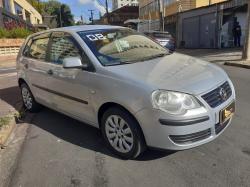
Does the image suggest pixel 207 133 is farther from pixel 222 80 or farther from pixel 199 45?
pixel 199 45

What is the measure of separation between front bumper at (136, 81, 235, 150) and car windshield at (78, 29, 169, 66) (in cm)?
108

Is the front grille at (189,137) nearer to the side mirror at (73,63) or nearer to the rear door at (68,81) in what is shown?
the rear door at (68,81)

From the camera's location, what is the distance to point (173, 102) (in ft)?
12.0

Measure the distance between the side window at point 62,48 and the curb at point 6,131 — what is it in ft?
4.52

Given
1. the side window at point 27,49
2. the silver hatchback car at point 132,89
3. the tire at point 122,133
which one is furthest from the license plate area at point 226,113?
the side window at point 27,49

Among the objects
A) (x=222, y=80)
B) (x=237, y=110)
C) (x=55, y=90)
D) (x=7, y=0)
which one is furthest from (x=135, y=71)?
(x=7, y=0)

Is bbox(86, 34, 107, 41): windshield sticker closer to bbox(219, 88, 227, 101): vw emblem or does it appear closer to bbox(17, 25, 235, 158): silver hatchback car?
bbox(17, 25, 235, 158): silver hatchback car

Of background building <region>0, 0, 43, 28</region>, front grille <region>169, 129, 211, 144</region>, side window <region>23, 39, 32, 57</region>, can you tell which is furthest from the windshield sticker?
background building <region>0, 0, 43, 28</region>

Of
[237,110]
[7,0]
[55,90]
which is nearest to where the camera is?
[55,90]

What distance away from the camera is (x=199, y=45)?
24.7 meters

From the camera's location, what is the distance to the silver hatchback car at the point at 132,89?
12.0 feet

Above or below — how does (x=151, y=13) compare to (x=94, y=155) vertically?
above

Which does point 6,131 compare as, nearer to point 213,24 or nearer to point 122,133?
point 122,133

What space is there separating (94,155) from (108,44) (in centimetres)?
161
